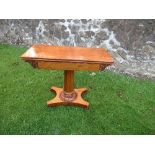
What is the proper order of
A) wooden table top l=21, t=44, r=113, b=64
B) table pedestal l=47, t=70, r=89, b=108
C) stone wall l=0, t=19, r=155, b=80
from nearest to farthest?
wooden table top l=21, t=44, r=113, b=64
table pedestal l=47, t=70, r=89, b=108
stone wall l=0, t=19, r=155, b=80

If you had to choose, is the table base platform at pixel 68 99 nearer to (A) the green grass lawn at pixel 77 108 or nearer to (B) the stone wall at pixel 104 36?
(A) the green grass lawn at pixel 77 108

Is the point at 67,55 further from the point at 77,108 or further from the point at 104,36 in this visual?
the point at 104,36

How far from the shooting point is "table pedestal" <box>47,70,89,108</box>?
417 centimetres

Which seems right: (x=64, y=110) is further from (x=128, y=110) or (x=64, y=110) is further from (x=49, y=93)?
(x=128, y=110)

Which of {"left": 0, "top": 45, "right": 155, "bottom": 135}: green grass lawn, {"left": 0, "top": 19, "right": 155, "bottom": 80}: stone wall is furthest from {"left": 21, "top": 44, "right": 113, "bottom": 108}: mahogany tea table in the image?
{"left": 0, "top": 19, "right": 155, "bottom": 80}: stone wall

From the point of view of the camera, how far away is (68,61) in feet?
12.2

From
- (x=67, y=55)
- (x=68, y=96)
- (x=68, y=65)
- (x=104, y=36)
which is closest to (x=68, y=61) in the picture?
(x=68, y=65)

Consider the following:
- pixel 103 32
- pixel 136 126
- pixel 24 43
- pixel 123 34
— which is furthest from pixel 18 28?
pixel 136 126

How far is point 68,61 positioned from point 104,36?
2754 mm

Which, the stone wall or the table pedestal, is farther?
the stone wall

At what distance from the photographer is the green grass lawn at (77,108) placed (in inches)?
147

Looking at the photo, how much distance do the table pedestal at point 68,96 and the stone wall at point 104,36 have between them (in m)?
1.59

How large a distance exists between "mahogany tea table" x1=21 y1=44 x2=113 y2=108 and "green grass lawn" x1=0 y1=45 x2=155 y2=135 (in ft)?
0.53

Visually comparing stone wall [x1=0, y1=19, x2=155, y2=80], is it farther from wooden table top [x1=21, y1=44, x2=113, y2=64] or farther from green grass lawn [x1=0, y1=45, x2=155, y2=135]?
wooden table top [x1=21, y1=44, x2=113, y2=64]
